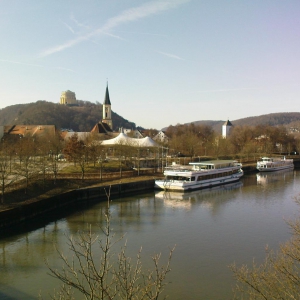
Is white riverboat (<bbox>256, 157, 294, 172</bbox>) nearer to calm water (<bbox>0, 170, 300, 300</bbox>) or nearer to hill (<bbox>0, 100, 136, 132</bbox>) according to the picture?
calm water (<bbox>0, 170, 300, 300</bbox>)

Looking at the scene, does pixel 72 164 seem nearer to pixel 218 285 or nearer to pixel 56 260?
pixel 56 260

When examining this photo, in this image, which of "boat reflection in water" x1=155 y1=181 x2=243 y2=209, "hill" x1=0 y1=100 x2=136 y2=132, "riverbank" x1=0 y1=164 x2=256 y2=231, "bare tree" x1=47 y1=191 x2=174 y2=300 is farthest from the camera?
"hill" x1=0 y1=100 x2=136 y2=132

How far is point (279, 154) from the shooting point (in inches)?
3238

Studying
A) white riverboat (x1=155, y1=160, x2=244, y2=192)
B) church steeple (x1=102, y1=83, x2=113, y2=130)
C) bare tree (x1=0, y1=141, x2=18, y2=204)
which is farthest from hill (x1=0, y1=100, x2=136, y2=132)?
bare tree (x1=0, y1=141, x2=18, y2=204)

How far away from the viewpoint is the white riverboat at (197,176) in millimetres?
36812

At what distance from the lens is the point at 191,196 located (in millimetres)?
34469

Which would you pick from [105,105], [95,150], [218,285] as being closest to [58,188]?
[95,150]

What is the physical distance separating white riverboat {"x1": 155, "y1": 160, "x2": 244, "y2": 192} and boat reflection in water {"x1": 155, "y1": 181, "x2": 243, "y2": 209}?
80 centimetres

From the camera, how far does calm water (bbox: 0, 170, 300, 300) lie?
14203 mm

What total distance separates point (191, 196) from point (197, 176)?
4658 mm

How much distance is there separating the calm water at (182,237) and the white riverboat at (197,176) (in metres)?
2.69

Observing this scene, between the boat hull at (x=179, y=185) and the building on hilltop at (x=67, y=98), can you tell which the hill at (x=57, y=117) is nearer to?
the building on hilltop at (x=67, y=98)

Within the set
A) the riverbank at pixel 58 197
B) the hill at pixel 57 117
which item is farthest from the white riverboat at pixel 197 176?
the hill at pixel 57 117

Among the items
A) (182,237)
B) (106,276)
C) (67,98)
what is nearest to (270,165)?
(182,237)
